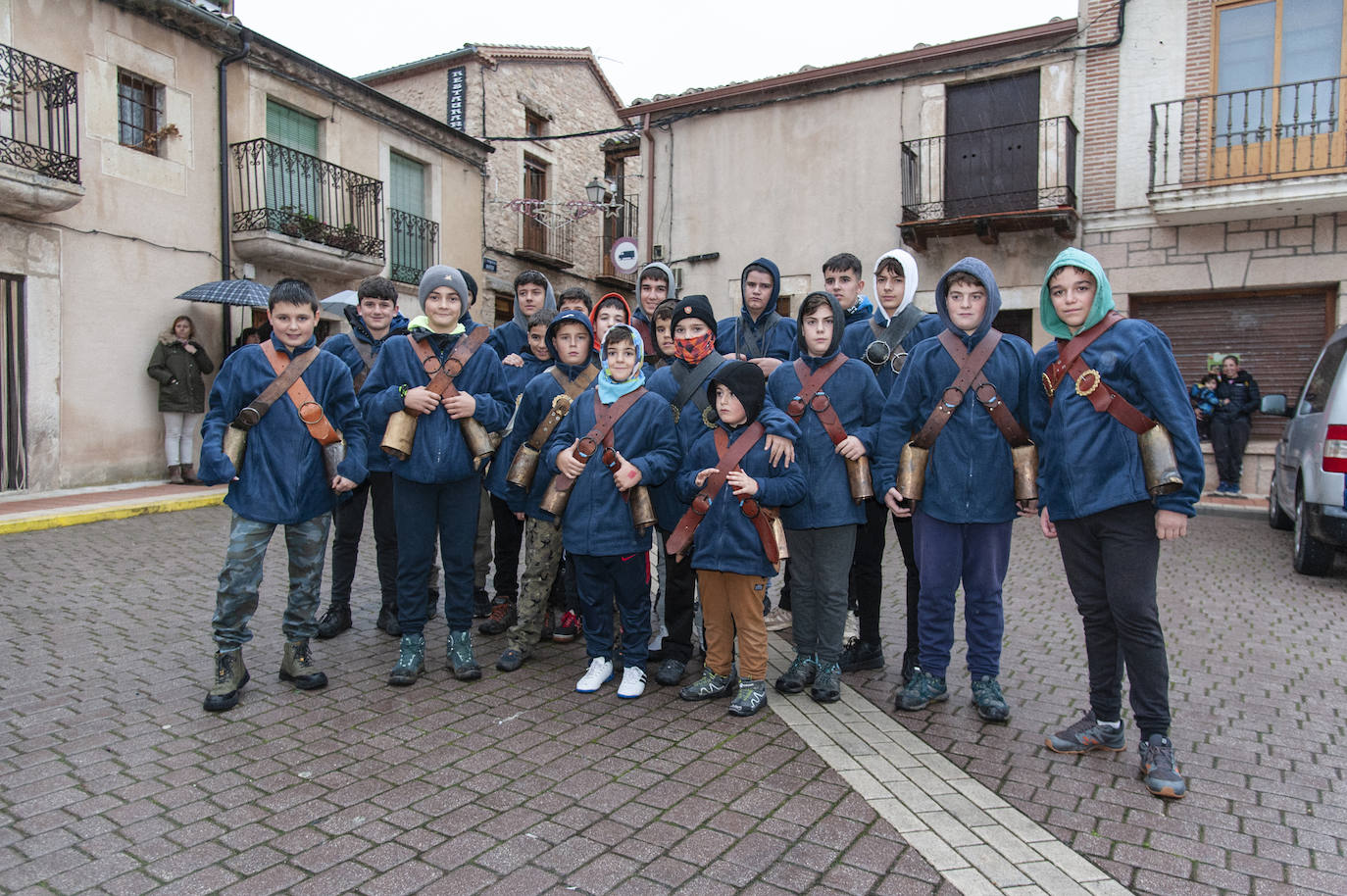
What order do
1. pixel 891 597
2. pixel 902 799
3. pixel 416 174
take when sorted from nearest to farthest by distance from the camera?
pixel 902 799 → pixel 891 597 → pixel 416 174

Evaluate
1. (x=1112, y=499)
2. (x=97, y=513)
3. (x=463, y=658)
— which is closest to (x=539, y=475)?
(x=463, y=658)

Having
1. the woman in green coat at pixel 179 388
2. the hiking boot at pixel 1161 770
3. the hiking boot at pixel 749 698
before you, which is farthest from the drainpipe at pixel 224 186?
the hiking boot at pixel 1161 770

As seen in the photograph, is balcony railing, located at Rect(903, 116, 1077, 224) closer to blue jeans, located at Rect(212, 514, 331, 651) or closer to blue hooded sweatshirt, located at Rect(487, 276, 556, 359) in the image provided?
blue hooded sweatshirt, located at Rect(487, 276, 556, 359)

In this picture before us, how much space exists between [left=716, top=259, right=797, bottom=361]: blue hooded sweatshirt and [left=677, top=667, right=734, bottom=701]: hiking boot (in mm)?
1673

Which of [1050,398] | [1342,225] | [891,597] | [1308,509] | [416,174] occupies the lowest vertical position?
[891,597]

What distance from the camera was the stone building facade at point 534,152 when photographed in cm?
1988

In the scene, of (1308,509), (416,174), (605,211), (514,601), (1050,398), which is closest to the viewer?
(1050,398)

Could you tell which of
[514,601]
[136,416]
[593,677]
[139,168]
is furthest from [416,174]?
[593,677]

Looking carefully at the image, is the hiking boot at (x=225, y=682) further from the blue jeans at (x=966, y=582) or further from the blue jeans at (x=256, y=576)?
the blue jeans at (x=966, y=582)

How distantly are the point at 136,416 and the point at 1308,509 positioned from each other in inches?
518

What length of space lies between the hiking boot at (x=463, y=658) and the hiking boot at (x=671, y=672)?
87cm

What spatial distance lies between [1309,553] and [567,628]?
594 cm

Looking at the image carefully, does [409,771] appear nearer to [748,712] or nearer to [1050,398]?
[748,712]

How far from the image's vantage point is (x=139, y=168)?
1205 cm
